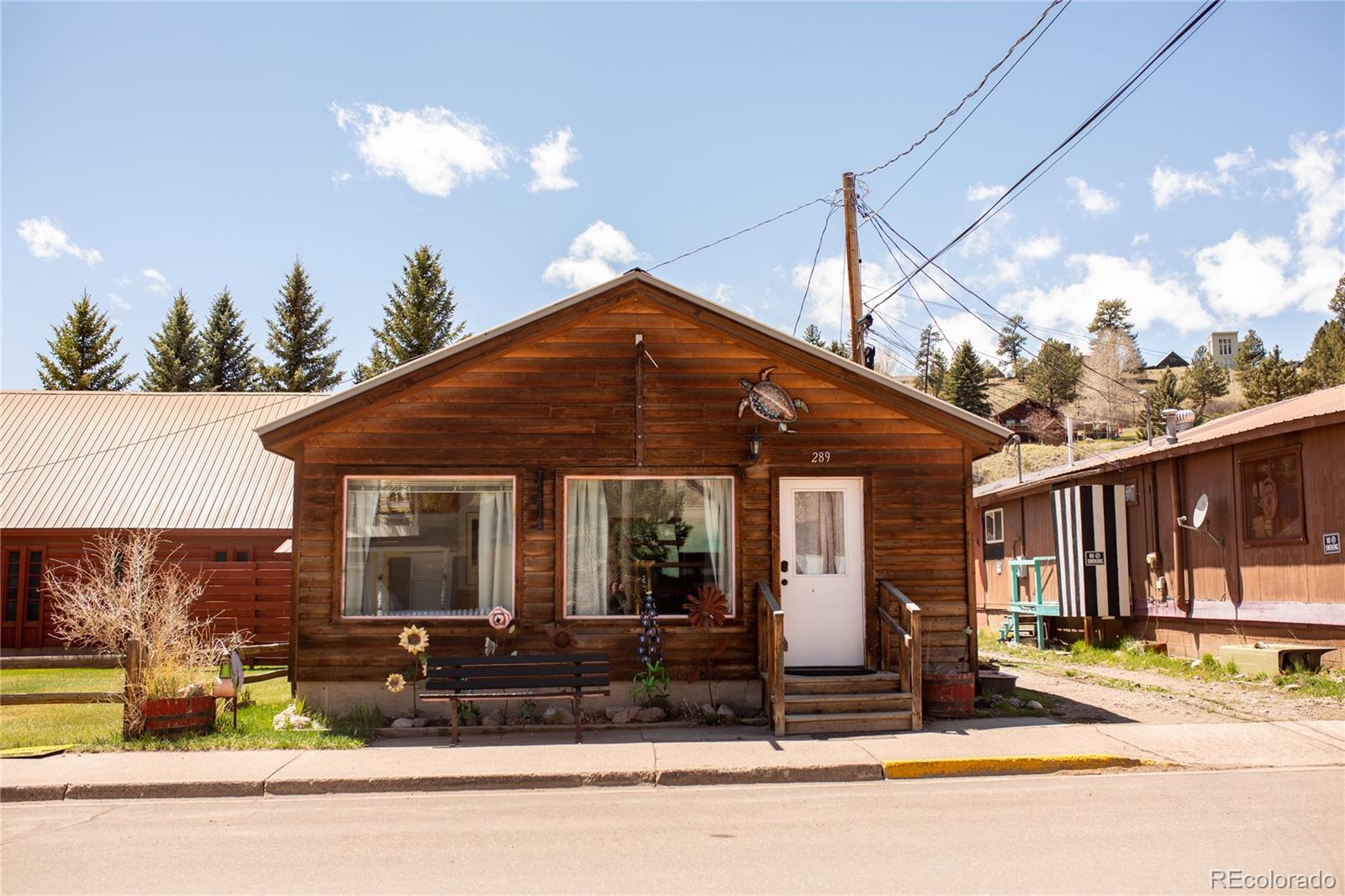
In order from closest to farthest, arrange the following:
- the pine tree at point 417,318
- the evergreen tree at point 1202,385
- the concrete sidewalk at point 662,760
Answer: the concrete sidewalk at point 662,760 → the pine tree at point 417,318 → the evergreen tree at point 1202,385

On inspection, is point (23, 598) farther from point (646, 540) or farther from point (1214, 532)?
point (1214, 532)

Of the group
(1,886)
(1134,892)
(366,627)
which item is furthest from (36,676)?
(1134,892)

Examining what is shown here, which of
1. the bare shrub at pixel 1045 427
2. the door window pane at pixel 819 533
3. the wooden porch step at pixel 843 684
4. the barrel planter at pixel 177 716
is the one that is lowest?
the barrel planter at pixel 177 716

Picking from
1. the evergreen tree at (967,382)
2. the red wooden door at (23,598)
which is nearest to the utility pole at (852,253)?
the red wooden door at (23,598)

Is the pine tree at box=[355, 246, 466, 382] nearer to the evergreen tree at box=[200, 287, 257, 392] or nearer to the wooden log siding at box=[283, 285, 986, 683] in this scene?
the evergreen tree at box=[200, 287, 257, 392]

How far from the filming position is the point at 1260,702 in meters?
11.3

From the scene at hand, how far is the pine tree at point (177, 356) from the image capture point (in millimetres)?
45094

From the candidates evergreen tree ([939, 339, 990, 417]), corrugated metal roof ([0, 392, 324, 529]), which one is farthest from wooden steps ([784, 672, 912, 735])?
evergreen tree ([939, 339, 990, 417])

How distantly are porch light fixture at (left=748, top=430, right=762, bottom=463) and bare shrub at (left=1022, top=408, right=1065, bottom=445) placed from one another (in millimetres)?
61123

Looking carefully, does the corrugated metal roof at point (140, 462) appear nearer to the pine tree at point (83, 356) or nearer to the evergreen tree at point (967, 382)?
the pine tree at point (83, 356)

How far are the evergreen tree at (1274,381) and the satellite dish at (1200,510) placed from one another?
4333cm

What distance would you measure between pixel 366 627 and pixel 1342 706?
34.8 ft

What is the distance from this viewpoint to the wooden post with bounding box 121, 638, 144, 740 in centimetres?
1009

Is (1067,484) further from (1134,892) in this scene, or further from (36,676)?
(36,676)
